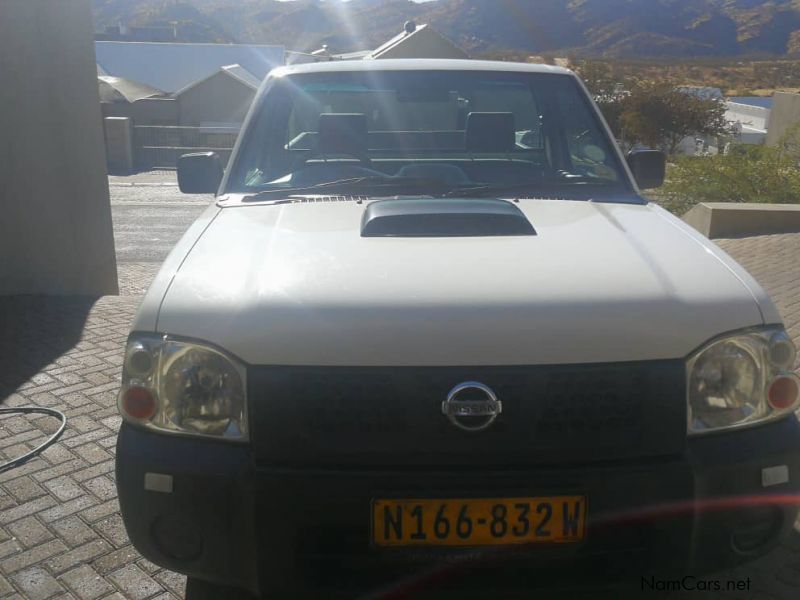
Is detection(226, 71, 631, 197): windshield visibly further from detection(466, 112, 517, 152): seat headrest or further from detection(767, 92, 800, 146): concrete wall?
detection(767, 92, 800, 146): concrete wall

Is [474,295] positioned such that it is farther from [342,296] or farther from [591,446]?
[591,446]

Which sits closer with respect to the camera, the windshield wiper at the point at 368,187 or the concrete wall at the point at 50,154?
the windshield wiper at the point at 368,187

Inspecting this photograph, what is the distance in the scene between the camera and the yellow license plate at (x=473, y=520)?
7.94 ft

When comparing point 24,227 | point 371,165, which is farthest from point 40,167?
point 371,165

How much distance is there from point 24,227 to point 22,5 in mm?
1915

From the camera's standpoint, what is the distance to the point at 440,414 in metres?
2.43

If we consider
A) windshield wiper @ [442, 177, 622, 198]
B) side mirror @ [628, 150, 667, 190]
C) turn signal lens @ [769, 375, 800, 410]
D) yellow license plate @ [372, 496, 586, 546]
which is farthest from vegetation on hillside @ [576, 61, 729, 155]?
yellow license plate @ [372, 496, 586, 546]

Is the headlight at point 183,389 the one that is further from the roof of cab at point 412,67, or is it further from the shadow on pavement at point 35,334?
the shadow on pavement at point 35,334

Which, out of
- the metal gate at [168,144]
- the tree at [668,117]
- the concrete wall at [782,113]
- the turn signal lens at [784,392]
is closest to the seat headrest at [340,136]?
the turn signal lens at [784,392]

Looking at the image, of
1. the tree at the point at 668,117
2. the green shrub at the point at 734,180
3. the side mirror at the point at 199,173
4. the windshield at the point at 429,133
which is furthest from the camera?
the tree at the point at 668,117

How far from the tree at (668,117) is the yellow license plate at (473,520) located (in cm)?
3007

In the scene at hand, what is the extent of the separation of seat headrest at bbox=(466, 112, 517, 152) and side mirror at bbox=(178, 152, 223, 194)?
1.23 m

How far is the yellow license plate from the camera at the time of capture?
2420 millimetres

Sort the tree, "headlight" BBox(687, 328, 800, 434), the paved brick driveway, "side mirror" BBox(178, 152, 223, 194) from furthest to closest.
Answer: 1. the tree
2. "side mirror" BBox(178, 152, 223, 194)
3. the paved brick driveway
4. "headlight" BBox(687, 328, 800, 434)
